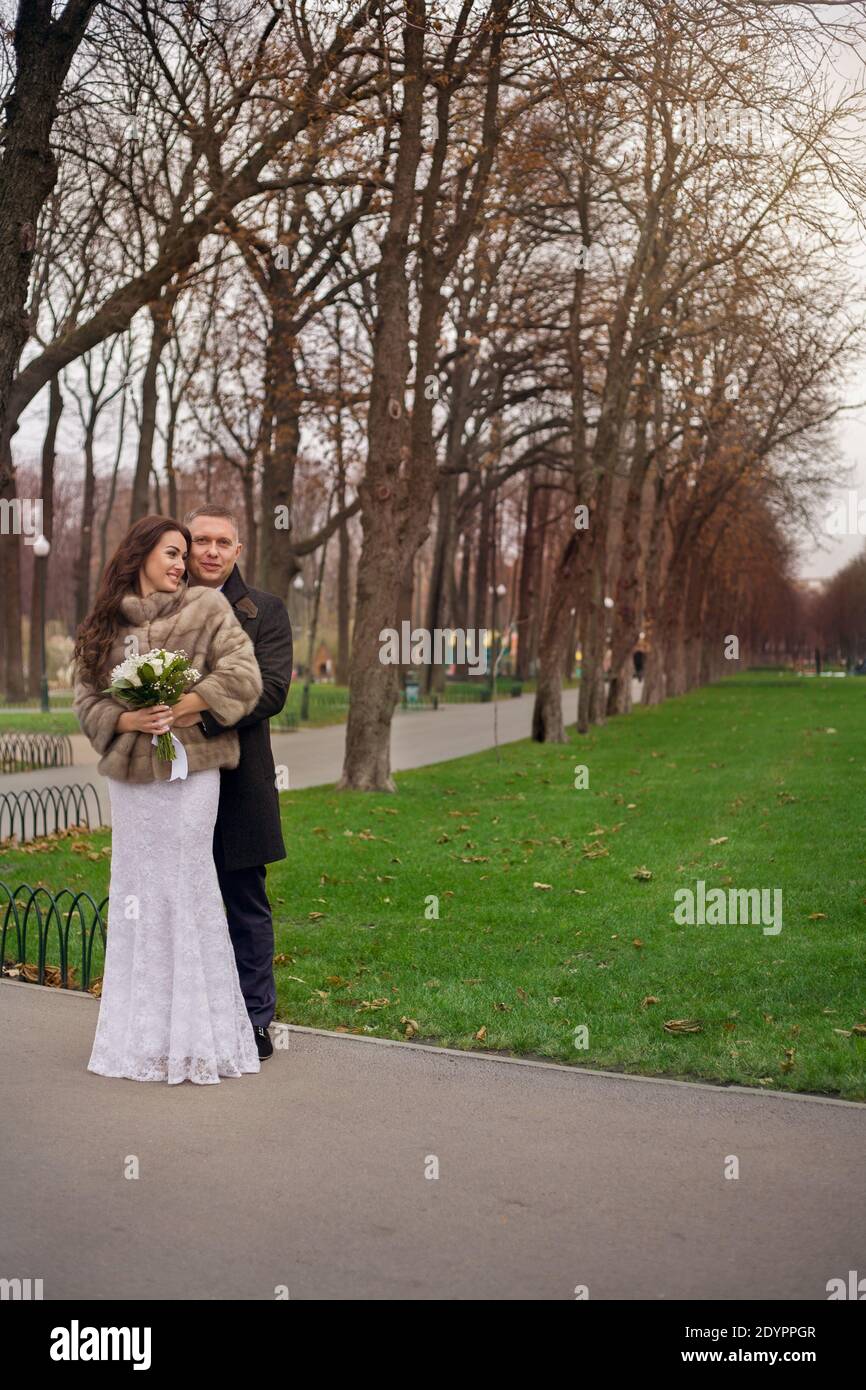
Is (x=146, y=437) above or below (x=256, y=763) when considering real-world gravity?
above

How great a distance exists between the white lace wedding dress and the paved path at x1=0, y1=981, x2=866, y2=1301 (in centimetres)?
13

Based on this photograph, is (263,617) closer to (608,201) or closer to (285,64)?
(285,64)

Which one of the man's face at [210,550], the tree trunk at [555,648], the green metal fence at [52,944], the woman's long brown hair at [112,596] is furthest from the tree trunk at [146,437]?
the woman's long brown hair at [112,596]

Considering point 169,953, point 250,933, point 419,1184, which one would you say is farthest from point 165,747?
point 419,1184

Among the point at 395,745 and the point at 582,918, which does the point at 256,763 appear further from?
the point at 395,745

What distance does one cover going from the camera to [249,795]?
20.8 ft

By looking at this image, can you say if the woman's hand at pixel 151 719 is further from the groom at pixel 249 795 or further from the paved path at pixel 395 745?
the paved path at pixel 395 745

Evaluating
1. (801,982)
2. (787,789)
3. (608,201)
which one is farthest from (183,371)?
(801,982)

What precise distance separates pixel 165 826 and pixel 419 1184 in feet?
6.39

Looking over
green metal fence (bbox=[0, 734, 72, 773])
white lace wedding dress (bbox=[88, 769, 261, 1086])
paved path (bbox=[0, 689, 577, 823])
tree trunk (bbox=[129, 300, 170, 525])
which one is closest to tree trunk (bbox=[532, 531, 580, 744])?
paved path (bbox=[0, 689, 577, 823])

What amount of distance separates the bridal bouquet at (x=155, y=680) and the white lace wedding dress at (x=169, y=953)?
0.94ft
